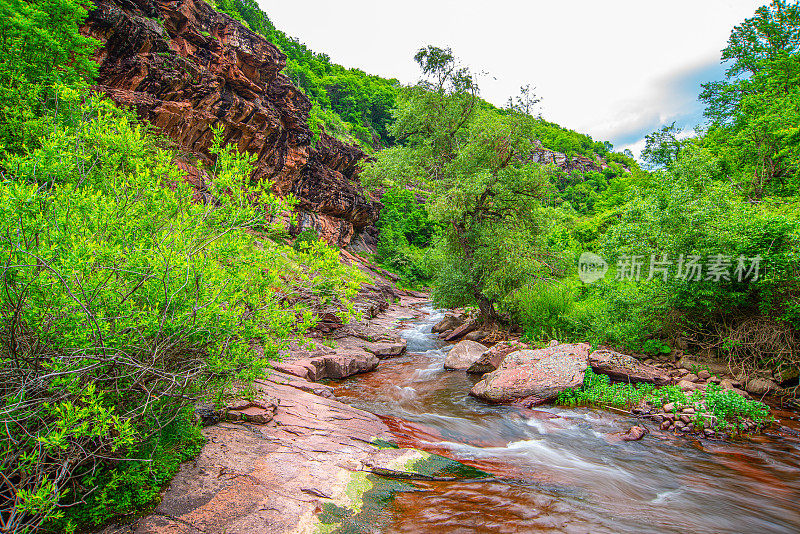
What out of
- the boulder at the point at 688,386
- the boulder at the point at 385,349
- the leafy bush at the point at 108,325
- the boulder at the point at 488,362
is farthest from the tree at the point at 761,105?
the leafy bush at the point at 108,325

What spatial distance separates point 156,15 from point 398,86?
18.0 metres

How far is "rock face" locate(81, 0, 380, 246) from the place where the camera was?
20391mm

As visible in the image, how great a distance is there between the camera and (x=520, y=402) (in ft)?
30.8

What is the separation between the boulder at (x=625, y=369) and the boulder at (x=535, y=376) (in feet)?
1.56

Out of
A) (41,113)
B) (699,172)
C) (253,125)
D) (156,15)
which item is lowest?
(41,113)

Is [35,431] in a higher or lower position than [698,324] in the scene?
lower

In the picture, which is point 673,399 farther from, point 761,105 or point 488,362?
point 761,105

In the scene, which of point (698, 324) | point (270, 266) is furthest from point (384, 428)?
point (698, 324)

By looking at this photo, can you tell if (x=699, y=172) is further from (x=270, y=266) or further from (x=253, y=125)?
(x=253, y=125)

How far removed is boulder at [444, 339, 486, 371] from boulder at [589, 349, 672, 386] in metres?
3.80

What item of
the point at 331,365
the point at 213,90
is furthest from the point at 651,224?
the point at 213,90

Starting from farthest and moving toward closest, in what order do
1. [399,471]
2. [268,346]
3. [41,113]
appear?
[41,113], [399,471], [268,346]

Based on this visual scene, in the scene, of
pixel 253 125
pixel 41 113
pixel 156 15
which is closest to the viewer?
pixel 41 113

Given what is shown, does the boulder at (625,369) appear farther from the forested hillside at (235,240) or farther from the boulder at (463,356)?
the boulder at (463,356)
